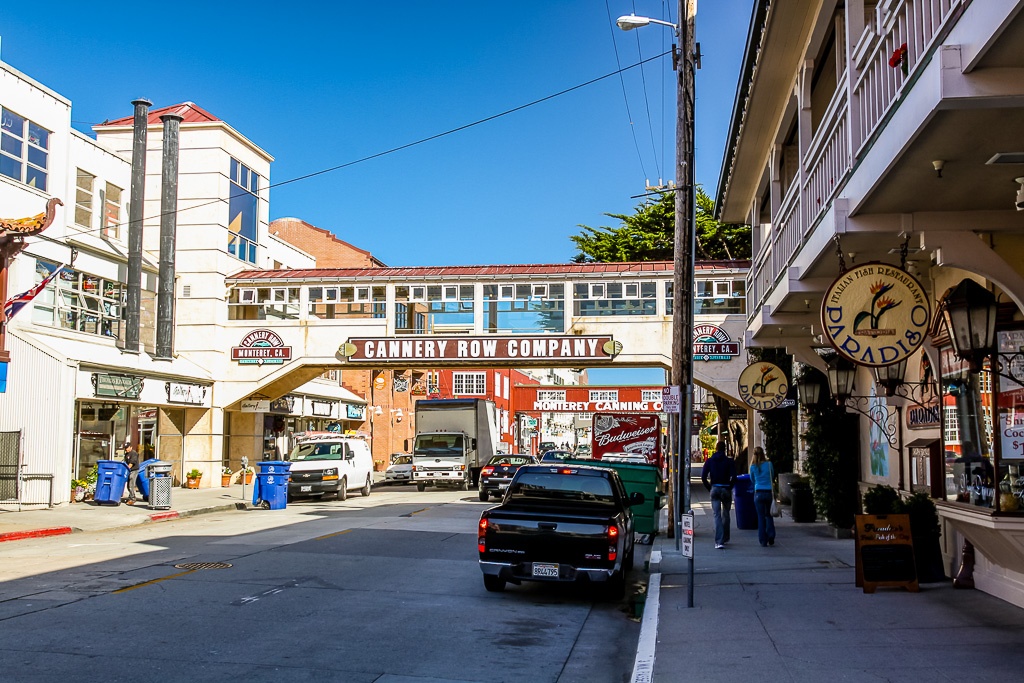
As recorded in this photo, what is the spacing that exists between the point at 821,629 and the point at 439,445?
96.4 ft

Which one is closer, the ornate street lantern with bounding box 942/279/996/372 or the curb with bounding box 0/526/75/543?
the ornate street lantern with bounding box 942/279/996/372

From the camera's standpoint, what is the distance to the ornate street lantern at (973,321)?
30.2 feet

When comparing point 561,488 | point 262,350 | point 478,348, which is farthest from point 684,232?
point 262,350

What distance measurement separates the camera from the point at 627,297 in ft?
115

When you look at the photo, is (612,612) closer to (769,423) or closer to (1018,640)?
(1018,640)

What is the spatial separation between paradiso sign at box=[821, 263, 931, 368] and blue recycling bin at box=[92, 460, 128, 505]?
22.1 metres

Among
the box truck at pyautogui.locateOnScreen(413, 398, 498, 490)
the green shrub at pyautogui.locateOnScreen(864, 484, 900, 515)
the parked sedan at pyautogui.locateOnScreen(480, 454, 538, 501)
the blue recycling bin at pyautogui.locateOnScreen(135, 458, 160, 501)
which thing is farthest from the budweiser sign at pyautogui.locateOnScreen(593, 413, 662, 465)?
the green shrub at pyautogui.locateOnScreen(864, 484, 900, 515)

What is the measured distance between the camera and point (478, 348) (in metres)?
35.2

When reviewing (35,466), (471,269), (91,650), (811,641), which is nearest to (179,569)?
(91,650)

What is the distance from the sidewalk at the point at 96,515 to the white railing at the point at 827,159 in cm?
1565

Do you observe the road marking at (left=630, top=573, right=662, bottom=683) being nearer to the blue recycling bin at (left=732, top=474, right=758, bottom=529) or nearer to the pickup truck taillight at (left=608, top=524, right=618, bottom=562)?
the pickup truck taillight at (left=608, top=524, right=618, bottom=562)

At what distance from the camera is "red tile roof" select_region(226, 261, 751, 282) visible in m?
35.0

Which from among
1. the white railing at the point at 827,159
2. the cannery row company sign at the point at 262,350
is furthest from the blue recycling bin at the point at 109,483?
the white railing at the point at 827,159

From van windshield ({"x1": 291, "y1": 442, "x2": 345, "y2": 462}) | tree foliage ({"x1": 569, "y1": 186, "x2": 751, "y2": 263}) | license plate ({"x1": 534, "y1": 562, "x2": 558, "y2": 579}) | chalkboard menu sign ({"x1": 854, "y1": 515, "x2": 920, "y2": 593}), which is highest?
tree foliage ({"x1": 569, "y1": 186, "x2": 751, "y2": 263})
